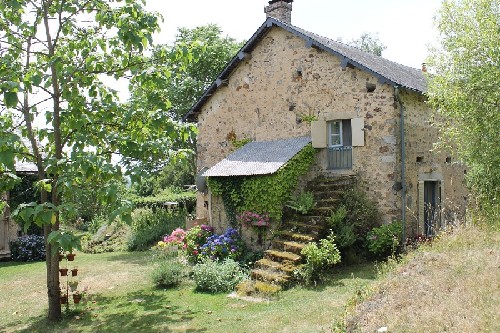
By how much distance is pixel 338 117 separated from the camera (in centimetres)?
1215

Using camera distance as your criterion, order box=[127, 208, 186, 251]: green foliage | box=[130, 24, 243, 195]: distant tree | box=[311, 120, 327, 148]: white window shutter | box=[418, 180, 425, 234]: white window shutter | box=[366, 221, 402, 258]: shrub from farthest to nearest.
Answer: box=[127, 208, 186, 251]: green foliage
box=[311, 120, 327, 148]: white window shutter
box=[418, 180, 425, 234]: white window shutter
box=[366, 221, 402, 258]: shrub
box=[130, 24, 243, 195]: distant tree

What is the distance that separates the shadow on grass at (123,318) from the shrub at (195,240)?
242 cm

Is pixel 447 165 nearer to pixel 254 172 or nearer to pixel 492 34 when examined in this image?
pixel 492 34

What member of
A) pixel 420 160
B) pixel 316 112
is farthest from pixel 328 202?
pixel 420 160

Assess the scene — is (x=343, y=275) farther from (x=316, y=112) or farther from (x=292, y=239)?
(x=316, y=112)

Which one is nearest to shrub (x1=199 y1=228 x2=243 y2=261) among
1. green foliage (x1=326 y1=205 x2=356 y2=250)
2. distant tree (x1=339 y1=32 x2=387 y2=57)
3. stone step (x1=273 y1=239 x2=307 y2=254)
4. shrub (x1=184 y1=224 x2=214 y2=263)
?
shrub (x1=184 y1=224 x2=214 y2=263)

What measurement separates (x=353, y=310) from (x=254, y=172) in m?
5.95

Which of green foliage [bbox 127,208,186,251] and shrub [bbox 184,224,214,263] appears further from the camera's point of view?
green foliage [bbox 127,208,186,251]

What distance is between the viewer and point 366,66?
11.3 metres

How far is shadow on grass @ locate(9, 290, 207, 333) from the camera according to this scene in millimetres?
7277

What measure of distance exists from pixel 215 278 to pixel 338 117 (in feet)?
18.4

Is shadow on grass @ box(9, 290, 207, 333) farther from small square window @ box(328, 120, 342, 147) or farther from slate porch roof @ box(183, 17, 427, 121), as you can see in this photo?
slate porch roof @ box(183, 17, 427, 121)

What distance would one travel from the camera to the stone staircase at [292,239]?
29.4 feet

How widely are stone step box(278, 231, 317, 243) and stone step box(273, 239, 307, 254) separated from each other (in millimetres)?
162
